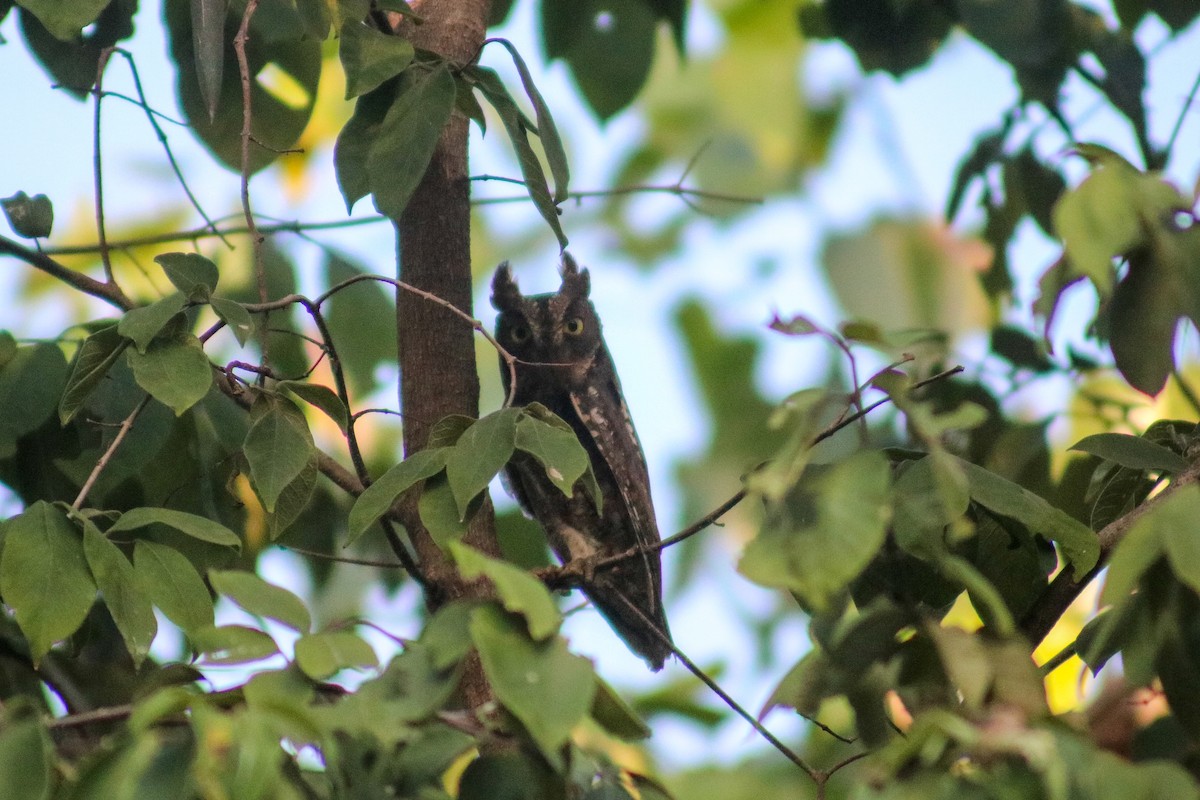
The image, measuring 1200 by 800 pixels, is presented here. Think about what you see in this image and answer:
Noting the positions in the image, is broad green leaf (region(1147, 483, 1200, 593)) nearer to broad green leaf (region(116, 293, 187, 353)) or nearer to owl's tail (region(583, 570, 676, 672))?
broad green leaf (region(116, 293, 187, 353))

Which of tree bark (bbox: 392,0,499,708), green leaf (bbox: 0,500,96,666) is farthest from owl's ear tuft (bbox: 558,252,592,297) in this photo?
green leaf (bbox: 0,500,96,666)

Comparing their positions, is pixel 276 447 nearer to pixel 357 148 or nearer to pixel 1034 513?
→ pixel 357 148

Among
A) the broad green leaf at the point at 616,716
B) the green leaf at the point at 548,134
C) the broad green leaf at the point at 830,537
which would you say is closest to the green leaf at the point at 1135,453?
the broad green leaf at the point at 830,537

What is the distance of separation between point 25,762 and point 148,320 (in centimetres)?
68

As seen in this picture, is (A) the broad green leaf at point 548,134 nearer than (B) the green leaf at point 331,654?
No

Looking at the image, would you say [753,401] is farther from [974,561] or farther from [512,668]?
[512,668]

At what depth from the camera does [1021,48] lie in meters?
Result: 2.91

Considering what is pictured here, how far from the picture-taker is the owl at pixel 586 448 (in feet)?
12.2

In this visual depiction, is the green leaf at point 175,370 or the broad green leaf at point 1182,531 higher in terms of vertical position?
the green leaf at point 175,370

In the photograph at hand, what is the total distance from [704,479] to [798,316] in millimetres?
2150

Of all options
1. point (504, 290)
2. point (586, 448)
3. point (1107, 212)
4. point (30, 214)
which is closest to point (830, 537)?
point (1107, 212)

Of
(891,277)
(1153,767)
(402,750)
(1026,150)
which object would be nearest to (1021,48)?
(1026,150)

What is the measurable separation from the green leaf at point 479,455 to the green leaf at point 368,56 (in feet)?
2.03

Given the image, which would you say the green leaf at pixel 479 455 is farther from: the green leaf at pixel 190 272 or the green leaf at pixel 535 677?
the green leaf at pixel 190 272
